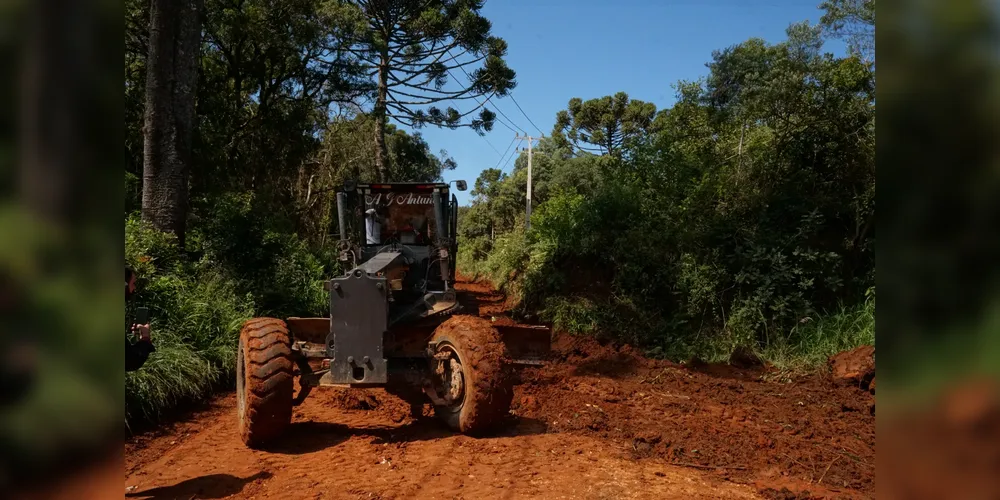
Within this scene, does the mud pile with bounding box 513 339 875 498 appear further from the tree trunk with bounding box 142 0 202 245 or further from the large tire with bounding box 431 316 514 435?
the tree trunk with bounding box 142 0 202 245

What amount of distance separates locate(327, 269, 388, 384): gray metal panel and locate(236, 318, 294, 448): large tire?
428 mm

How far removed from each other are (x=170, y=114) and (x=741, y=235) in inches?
400

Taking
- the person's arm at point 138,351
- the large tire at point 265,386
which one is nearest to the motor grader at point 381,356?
the large tire at point 265,386

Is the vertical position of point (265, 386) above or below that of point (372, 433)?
above

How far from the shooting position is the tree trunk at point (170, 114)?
8758 millimetres

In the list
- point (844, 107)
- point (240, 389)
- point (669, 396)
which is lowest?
point (669, 396)

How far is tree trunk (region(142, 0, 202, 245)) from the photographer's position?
8758 mm

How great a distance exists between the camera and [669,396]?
7.23m

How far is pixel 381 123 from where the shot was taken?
72.1 ft
